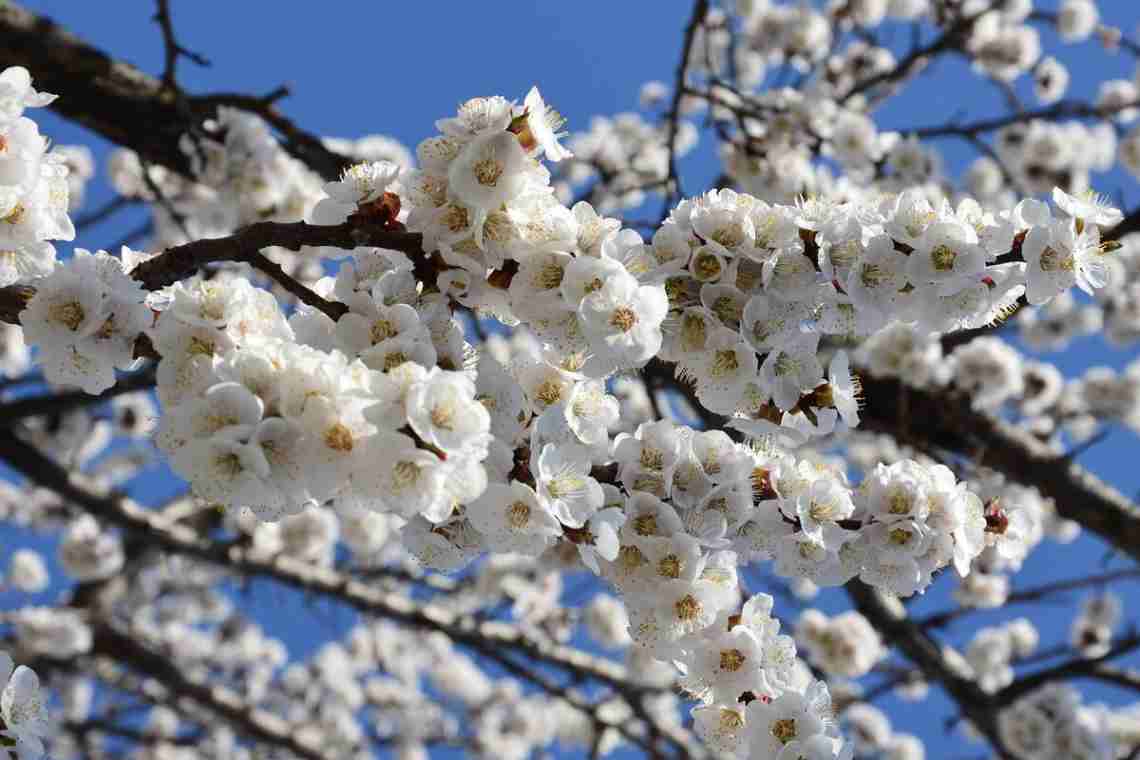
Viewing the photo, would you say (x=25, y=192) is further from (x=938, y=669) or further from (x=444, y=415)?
(x=938, y=669)

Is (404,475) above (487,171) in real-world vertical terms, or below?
below

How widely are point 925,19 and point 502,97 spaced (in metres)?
5.70

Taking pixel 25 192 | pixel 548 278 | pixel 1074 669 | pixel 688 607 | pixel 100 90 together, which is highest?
pixel 100 90

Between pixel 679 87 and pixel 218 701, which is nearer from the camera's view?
pixel 679 87

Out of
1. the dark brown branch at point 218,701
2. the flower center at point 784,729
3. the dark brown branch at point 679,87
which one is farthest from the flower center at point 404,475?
the dark brown branch at point 218,701

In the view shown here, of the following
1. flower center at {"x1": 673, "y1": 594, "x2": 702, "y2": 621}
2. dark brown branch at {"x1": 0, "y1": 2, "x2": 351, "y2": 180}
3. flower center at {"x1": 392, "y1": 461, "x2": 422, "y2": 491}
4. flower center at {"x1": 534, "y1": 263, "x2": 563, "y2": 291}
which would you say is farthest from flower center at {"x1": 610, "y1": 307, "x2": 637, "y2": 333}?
dark brown branch at {"x1": 0, "y1": 2, "x2": 351, "y2": 180}

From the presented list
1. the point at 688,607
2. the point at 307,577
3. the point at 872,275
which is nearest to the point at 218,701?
the point at 307,577

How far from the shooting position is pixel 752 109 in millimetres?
4707

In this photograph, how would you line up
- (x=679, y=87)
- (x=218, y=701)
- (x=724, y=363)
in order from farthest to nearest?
(x=218, y=701), (x=679, y=87), (x=724, y=363)

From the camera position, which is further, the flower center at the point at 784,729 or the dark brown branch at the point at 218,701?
the dark brown branch at the point at 218,701

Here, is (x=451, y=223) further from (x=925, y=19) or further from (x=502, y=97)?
(x=925, y=19)

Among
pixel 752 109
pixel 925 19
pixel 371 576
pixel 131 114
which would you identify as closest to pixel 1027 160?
pixel 925 19

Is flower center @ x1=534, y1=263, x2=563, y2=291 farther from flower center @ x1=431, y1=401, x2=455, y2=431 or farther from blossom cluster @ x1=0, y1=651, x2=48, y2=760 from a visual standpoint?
blossom cluster @ x1=0, y1=651, x2=48, y2=760

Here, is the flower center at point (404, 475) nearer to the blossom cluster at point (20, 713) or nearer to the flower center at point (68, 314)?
the flower center at point (68, 314)
